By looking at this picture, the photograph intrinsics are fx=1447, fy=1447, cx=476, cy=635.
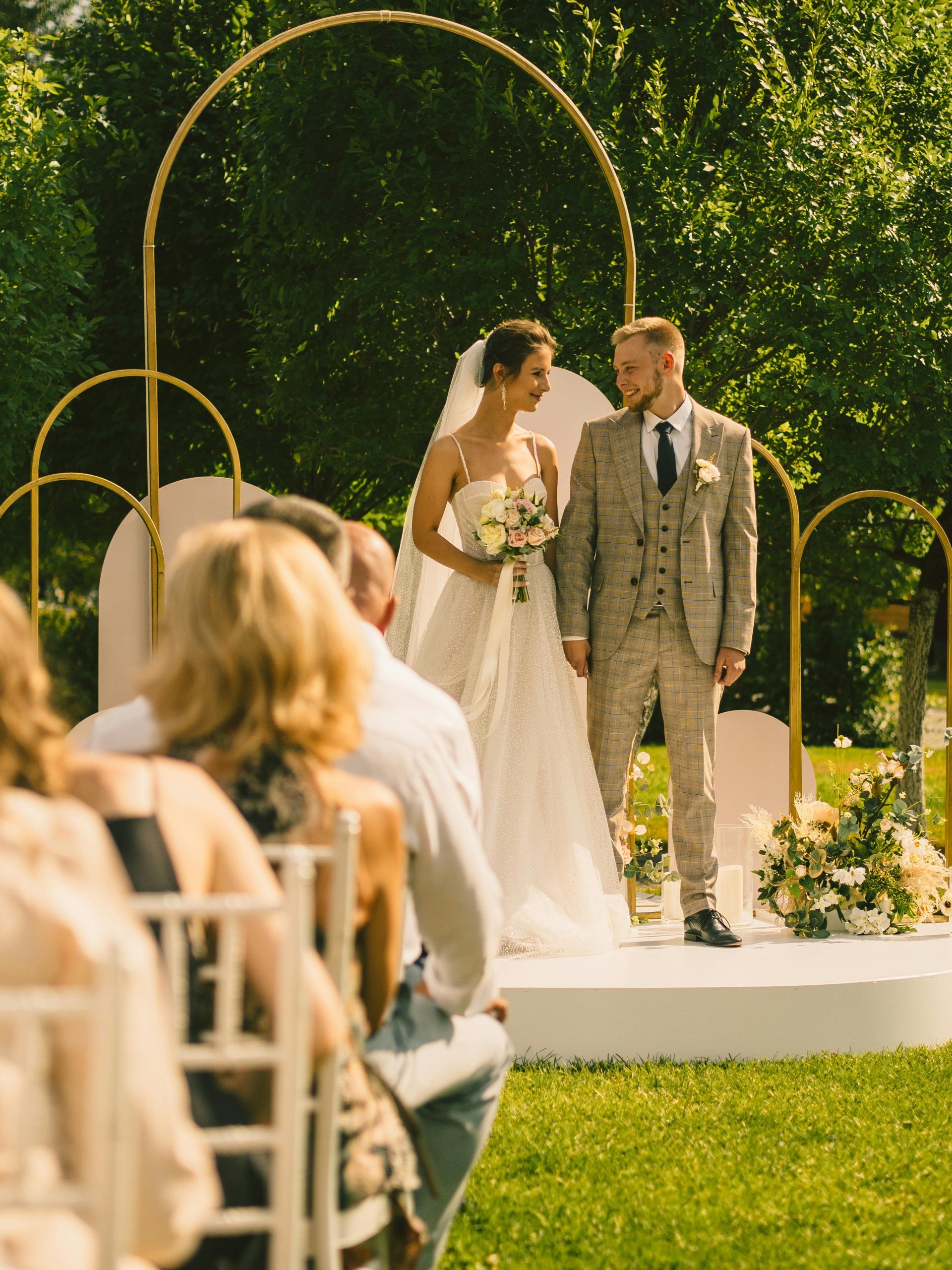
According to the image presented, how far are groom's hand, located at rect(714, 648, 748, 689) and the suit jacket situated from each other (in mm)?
27

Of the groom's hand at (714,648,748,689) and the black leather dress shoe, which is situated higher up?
the groom's hand at (714,648,748,689)

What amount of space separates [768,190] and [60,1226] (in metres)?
9.88

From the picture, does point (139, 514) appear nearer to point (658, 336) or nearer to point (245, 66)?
point (245, 66)

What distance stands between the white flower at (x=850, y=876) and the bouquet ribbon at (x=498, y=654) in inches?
52.9

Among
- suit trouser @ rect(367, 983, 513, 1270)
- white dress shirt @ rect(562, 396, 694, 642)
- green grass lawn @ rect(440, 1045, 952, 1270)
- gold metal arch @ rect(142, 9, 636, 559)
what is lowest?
green grass lawn @ rect(440, 1045, 952, 1270)

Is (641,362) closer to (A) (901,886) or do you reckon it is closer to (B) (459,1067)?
(A) (901,886)

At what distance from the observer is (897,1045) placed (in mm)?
4477

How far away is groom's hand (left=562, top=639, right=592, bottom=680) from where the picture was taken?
4938 mm

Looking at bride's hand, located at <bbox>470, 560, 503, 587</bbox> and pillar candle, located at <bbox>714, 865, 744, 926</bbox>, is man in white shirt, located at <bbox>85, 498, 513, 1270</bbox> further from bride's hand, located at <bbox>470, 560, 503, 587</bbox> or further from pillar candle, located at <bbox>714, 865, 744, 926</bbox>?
pillar candle, located at <bbox>714, 865, 744, 926</bbox>

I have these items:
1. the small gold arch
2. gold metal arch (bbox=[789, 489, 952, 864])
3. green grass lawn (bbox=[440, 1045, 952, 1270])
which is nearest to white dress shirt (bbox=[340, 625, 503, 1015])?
green grass lawn (bbox=[440, 1045, 952, 1270])

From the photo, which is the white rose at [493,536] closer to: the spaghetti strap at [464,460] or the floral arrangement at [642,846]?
the spaghetti strap at [464,460]

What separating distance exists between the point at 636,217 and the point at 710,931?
21.2ft

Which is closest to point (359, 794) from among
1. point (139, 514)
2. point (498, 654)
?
point (498, 654)

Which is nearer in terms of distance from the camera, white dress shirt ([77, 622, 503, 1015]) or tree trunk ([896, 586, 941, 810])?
white dress shirt ([77, 622, 503, 1015])
